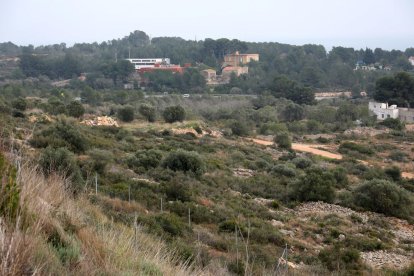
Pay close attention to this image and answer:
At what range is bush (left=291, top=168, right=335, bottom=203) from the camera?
1635cm

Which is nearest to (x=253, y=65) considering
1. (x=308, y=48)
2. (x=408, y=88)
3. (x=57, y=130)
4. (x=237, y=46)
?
(x=237, y=46)

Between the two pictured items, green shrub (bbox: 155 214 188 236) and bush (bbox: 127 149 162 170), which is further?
bush (bbox: 127 149 162 170)

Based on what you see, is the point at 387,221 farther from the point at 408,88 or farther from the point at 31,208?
the point at 408,88

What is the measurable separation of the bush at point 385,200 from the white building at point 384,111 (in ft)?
125

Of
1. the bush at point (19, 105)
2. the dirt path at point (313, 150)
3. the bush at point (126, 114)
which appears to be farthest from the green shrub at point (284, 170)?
the bush at point (19, 105)

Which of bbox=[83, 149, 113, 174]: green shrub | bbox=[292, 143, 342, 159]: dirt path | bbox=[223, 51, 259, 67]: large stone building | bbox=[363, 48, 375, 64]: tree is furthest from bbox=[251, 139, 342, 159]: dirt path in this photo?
bbox=[363, 48, 375, 64]: tree

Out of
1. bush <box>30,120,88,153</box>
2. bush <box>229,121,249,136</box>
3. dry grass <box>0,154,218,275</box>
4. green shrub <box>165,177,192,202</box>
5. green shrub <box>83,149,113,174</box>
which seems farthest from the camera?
bush <box>229,121,249,136</box>

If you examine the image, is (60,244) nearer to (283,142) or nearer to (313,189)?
(313,189)

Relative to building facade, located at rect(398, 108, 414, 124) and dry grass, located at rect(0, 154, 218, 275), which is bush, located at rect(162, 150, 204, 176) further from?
building facade, located at rect(398, 108, 414, 124)

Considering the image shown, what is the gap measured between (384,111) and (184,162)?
39.6 m

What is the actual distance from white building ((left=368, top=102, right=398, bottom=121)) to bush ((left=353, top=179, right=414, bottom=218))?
3797 cm

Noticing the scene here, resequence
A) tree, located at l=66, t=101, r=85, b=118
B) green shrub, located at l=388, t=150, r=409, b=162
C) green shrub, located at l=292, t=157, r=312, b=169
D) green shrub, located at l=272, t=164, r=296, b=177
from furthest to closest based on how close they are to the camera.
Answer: tree, located at l=66, t=101, r=85, b=118 → green shrub, located at l=388, t=150, r=409, b=162 → green shrub, located at l=292, t=157, r=312, b=169 → green shrub, located at l=272, t=164, r=296, b=177

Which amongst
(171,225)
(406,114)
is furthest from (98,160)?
(406,114)

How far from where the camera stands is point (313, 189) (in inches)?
643
